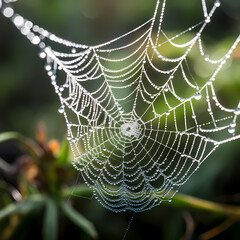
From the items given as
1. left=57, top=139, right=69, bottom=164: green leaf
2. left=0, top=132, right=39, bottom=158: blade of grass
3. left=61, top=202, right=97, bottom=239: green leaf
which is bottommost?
left=61, top=202, right=97, bottom=239: green leaf

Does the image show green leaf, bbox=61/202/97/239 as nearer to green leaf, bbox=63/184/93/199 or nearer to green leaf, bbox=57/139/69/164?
green leaf, bbox=63/184/93/199

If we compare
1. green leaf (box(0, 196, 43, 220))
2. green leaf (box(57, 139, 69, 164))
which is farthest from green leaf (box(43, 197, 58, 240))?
green leaf (box(57, 139, 69, 164))

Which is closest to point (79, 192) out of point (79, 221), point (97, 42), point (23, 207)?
point (79, 221)

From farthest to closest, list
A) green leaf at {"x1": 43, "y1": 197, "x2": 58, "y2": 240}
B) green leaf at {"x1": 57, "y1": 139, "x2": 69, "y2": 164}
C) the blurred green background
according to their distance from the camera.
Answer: the blurred green background, green leaf at {"x1": 57, "y1": 139, "x2": 69, "y2": 164}, green leaf at {"x1": 43, "y1": 197, "x2": 58, "y2": 240}

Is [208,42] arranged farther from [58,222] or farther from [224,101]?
[58,222]

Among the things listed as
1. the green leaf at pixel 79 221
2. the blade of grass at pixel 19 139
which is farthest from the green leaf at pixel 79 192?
the blade of grass at pixel 19 139

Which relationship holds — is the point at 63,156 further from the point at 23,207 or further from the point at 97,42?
the point at 97,42
